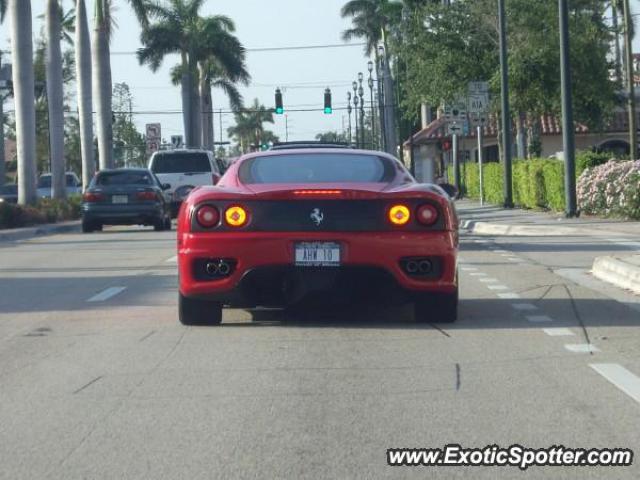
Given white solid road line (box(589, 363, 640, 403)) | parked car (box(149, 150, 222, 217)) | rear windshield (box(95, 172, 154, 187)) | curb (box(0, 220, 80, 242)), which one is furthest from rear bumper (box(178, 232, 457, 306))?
parked car (box(149, 150, 222, 217))

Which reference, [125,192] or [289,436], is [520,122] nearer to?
[125,192]

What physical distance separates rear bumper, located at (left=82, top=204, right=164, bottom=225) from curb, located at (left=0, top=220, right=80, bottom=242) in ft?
4.97

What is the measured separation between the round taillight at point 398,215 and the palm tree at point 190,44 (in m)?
61.5

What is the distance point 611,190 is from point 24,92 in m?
17.6

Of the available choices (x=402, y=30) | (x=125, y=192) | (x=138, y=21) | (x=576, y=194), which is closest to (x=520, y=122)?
(x=402, y=30)

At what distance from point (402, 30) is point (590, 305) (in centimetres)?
3768

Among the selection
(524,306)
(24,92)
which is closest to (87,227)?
(24,92)

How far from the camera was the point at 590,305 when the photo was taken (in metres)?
12.3

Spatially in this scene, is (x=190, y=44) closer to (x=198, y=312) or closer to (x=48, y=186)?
(x=48, y=186)

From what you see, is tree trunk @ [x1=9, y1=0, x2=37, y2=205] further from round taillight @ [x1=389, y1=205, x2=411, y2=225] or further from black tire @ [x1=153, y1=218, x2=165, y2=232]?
round taillight @ [x1=389, y1=205, x2=411, y2=225]

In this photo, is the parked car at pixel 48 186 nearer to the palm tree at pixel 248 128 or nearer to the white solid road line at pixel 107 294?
the white solid road line at pixel 107 294

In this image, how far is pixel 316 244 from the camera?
10203mm

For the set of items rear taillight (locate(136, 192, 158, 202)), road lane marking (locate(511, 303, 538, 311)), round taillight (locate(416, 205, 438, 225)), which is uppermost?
rear taillight (locate(136, 192, 158, 202))

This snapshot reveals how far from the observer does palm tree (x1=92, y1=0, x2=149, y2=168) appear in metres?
50.9
